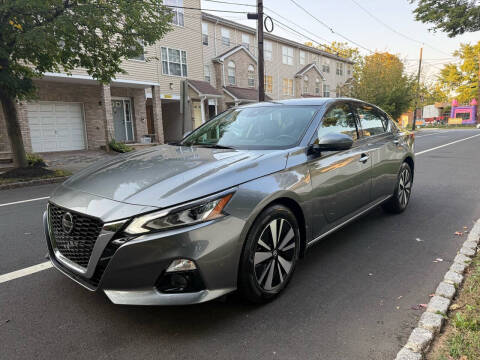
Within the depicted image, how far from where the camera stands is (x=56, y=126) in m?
17.6

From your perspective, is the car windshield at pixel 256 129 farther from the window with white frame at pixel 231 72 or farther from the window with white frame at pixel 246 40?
the window with white frame at pixel 246 40

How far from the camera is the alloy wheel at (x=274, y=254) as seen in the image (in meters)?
2.63

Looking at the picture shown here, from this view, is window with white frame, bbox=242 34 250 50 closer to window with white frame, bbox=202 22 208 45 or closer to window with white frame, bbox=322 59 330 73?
window with white frame, bbox=202 22 208 45

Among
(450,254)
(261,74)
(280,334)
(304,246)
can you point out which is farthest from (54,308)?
(261,74)

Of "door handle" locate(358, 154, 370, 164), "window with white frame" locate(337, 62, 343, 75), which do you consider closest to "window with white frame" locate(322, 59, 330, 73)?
"window with white frame" locate(337, 62, 343, 75)

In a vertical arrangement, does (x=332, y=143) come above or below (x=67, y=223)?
above

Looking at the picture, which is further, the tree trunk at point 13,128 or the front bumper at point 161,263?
the tree trunk at point 13,128

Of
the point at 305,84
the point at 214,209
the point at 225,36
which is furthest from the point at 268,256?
the point at 305,84

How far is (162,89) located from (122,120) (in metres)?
3.21

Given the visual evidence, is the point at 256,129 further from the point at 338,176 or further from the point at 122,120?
the point at 122,120

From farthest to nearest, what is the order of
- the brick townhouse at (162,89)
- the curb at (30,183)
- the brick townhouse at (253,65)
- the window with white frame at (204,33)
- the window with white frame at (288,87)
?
1. the window with white frame at (288,87)
2. the brick townhouse at (253,65)
3. the window with white frame at (204,33)
4. the brick townhouse at (162,89)
5. the curb at (30,183)

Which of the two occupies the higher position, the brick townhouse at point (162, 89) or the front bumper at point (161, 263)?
the brick townhouse at point (162, 89)

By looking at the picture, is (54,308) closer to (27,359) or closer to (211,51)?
(27,359)

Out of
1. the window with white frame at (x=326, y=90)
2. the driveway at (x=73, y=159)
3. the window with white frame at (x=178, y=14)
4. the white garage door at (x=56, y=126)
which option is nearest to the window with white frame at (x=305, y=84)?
the window with white frame at (x=326, y=90)
